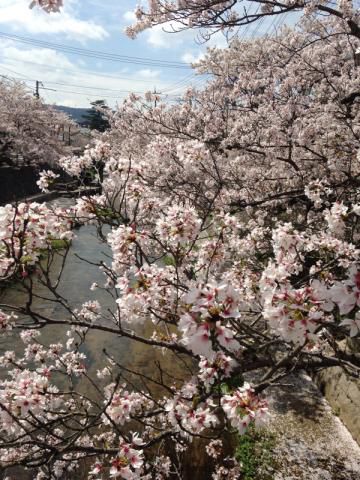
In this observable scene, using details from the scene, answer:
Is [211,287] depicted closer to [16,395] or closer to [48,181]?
[16,395]

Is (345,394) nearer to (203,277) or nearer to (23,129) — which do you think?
(203,277)

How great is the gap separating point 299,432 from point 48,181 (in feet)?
23.9

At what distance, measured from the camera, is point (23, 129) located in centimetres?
3219

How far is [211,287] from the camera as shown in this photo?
226 cm

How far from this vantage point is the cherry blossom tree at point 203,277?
3.04 meters

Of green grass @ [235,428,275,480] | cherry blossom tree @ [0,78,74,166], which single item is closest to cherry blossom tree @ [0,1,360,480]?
green grass @ [235,428,275,480]

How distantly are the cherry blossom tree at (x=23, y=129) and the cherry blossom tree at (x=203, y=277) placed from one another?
18494 mm

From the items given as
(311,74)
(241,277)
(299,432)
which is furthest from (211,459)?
(311,74)

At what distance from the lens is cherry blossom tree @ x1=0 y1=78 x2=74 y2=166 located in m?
29.9

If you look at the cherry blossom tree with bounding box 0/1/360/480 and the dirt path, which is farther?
the dirt path

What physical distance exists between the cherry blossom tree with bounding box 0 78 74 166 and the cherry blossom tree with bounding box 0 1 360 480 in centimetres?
1849

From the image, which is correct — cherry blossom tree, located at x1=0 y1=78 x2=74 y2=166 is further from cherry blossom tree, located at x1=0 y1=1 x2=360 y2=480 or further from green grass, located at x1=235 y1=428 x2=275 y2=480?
green grass, located at x1=235 y1=428 x2=275 y2=480

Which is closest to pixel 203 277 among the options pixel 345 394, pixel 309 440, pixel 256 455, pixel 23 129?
pixel 256 455

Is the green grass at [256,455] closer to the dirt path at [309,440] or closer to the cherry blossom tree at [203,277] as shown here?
the dirt path at [309,440]
